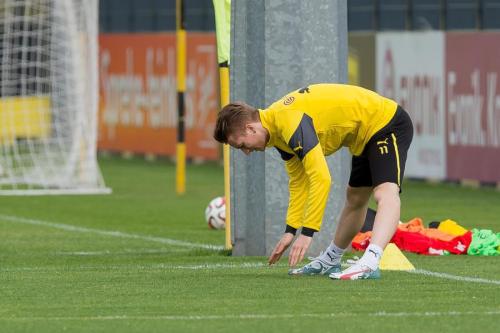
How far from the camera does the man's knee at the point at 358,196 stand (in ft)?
35.0

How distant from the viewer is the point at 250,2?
1299 cm

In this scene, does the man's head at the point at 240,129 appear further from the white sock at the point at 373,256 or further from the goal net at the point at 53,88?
the goal net at the point at 53,88

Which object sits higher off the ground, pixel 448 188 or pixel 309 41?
pixel 309 41

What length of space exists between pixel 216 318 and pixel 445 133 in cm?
1431

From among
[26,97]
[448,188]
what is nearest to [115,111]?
[26,97]

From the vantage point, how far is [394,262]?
11.4 metres

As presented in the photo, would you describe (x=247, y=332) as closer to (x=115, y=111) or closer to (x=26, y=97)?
(x=26, y=97)

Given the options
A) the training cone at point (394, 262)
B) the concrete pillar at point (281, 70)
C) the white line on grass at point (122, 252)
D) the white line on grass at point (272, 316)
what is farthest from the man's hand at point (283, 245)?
the white line on grass at point (122, 252)

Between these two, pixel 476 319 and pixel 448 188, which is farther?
pixel 448 188

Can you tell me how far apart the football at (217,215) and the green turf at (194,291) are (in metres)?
0.14

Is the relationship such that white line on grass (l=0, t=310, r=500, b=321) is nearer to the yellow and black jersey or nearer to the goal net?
the yellow and black jersey

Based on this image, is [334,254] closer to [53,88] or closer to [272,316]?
[272,316]

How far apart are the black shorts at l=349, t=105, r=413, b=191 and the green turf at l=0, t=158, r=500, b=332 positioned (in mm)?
676

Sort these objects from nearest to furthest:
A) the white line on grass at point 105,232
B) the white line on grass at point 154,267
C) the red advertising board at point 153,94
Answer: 1. the white line on grass at point 154,267
2. the white line on grass at point 105,232
3. the red advertising board at point 153,94
